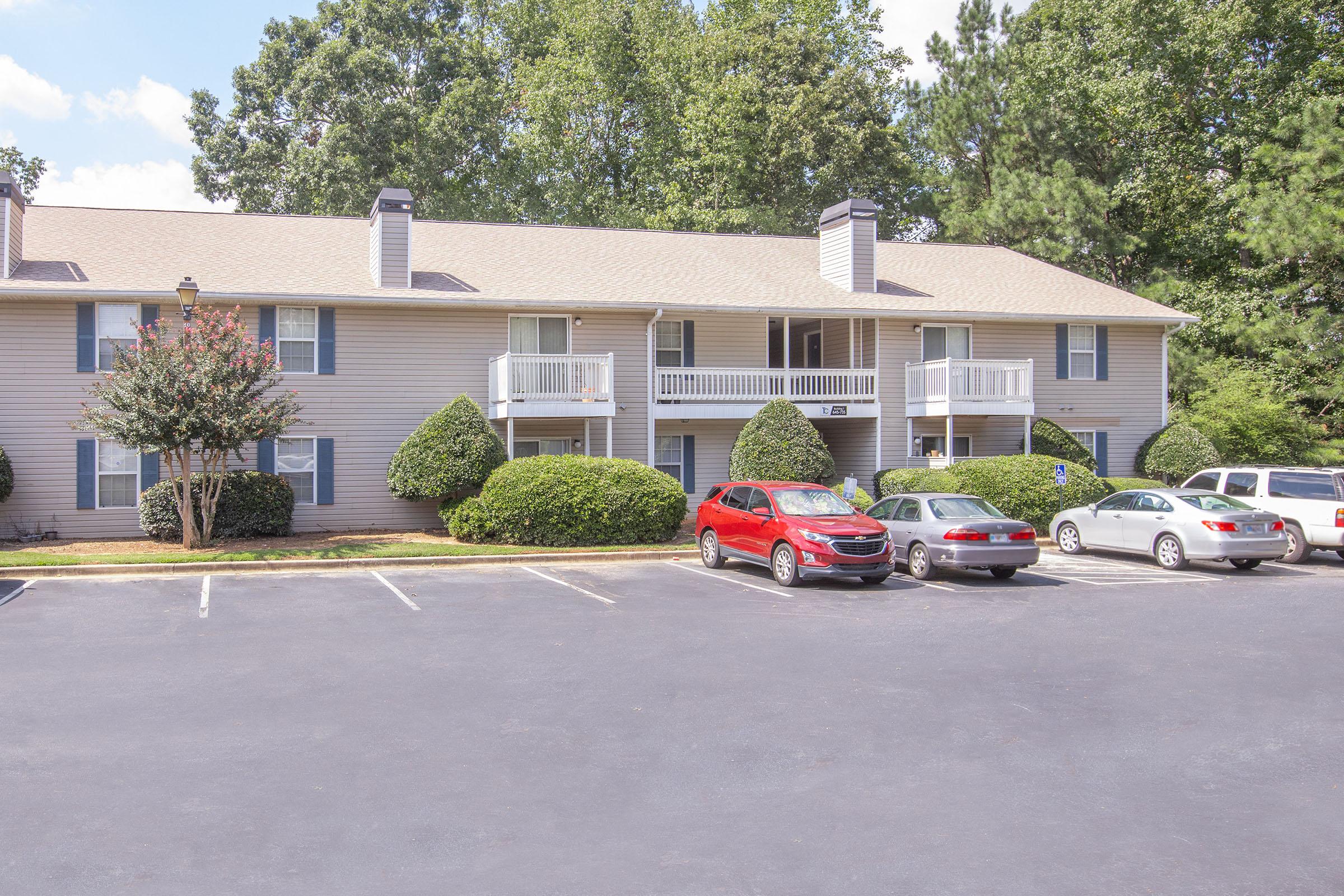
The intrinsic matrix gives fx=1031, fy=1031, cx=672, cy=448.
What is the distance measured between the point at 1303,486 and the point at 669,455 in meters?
14.0

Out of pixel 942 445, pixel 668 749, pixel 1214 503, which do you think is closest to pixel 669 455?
pixel 942 445

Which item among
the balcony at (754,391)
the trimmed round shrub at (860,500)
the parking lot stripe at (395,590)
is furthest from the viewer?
the balcony at (754,391)

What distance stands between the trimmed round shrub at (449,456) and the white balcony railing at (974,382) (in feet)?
36.5

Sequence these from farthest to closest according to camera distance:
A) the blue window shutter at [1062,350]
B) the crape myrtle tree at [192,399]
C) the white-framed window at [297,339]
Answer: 1. the blue window shutter at [1062,350]
2. the white-framed window at [297,339]
3. the crape myrtle tree at [192,399]

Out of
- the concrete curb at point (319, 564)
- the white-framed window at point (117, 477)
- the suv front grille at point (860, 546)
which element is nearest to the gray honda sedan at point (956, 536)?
the suv front grille at point (860, 546)

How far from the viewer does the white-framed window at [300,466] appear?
23.0 metres

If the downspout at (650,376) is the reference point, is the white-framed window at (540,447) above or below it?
below

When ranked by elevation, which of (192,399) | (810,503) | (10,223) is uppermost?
(10,223)

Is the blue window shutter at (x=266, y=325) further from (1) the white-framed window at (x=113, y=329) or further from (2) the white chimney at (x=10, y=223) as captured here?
(2) the white chimney at (x=10, y=223)

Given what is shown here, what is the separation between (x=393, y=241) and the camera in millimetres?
24016

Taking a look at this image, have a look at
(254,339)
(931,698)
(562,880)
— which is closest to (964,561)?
(931,698)

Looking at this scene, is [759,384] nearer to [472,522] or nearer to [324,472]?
[472,522]

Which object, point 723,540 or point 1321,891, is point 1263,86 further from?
point 1321,891

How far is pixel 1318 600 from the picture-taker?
14.4m
